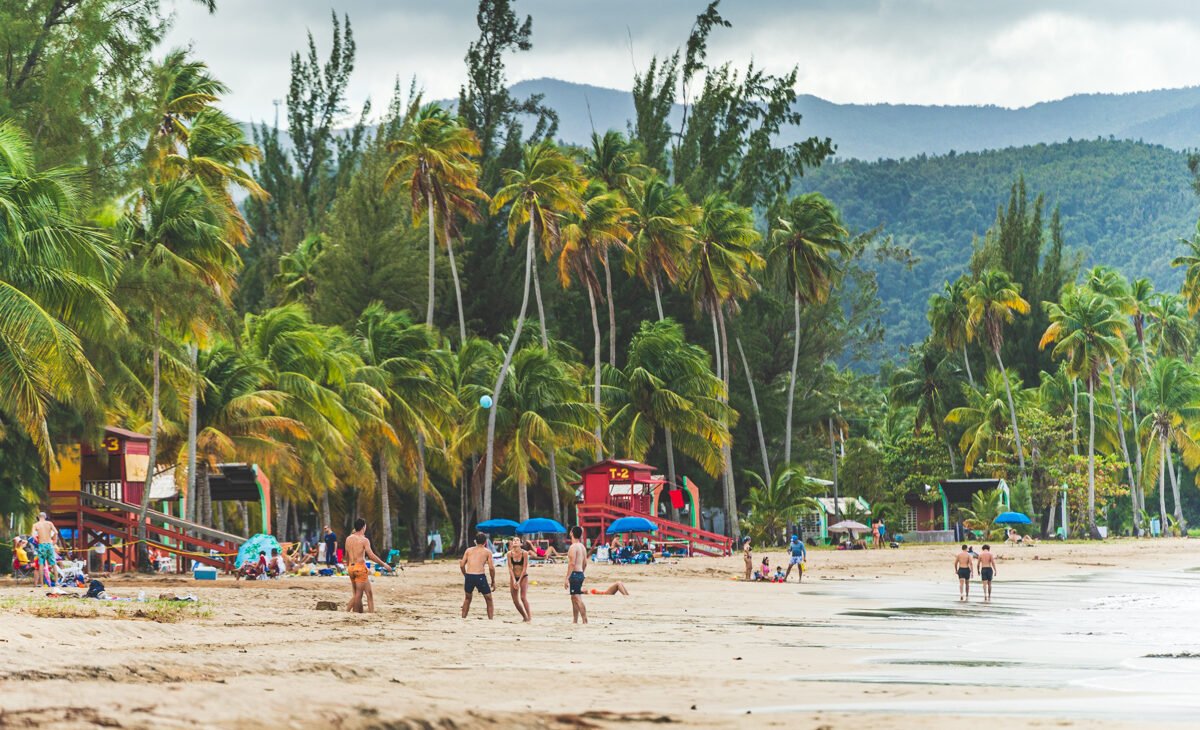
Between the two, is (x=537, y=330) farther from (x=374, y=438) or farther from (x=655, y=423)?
(x=374, y=438)

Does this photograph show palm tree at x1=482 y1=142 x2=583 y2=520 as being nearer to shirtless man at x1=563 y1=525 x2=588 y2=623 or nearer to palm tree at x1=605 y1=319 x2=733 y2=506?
palm tree at x1=605 y1=319 x2=733 y2=506

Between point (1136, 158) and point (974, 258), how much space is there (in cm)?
12541

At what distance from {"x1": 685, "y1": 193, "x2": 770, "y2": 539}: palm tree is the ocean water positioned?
2514 cm

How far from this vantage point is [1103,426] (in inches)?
2958

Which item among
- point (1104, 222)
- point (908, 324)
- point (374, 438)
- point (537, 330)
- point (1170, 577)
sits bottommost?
point (1170, 577)

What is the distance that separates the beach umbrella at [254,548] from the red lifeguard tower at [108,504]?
150cm

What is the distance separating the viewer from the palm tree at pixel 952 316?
7344 cm

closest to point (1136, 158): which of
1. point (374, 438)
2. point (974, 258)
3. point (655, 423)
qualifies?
point (974, 258)

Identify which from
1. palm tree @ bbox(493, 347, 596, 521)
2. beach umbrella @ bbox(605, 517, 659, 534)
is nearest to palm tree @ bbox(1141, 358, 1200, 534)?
palm tree @ bbox(493, 347, 596, 521)

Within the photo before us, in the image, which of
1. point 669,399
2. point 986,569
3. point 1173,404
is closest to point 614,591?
point 986,569

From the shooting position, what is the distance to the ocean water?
35.9ft

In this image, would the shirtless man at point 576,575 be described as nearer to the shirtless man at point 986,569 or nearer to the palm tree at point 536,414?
the shirtless man at point 986,569

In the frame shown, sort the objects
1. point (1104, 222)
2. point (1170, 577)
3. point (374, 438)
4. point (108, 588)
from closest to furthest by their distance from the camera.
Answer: point (108, 588) < point (1170, 577) < point (374, 438) < point (1104, 222)

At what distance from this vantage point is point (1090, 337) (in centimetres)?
6612
